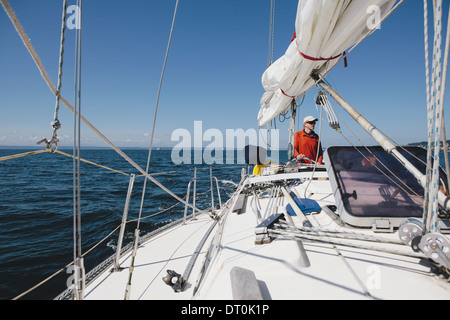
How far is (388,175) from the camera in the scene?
6.09 feet

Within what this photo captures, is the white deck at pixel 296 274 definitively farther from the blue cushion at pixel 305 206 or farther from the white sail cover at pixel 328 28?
the white sail cover at pixel 328 28

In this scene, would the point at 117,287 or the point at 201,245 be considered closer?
the point at 117,287

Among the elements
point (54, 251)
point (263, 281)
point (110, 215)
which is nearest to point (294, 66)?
point (263, 281)

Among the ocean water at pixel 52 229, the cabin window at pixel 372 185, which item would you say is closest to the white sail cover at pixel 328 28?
the cabin window at pixel 372 185

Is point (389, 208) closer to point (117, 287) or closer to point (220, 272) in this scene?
point (220, 272)

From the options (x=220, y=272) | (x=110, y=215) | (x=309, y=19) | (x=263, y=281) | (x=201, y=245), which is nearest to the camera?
(x=263, y=281)

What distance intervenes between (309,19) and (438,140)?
56.5 inches

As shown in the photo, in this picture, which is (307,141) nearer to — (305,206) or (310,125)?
(310,125)

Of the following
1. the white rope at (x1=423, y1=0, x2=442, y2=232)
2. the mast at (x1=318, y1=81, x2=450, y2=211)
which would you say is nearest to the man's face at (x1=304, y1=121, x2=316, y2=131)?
the mast at (x1=318, y1=81, x2=450, y2=211)

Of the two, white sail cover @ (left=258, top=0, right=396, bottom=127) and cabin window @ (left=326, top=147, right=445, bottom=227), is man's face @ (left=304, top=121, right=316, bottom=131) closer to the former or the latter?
white sail cover @ (left=258, top=0, right=396, bottom=127)

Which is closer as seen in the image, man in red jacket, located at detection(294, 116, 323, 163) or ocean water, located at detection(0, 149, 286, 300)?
ocean water, located at detection(0, 149, 286, 300)

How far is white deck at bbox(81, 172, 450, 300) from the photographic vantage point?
0.96 m

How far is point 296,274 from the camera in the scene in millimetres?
1137

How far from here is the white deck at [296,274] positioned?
965 mm
